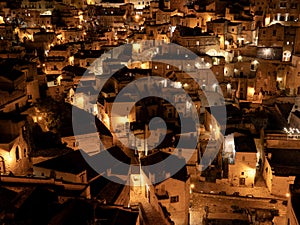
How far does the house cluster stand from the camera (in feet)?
55.5

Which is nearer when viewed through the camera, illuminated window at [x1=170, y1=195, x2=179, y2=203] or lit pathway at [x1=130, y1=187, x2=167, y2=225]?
lit pathway at [x1=130, y1=187, x2=167, y2=225]

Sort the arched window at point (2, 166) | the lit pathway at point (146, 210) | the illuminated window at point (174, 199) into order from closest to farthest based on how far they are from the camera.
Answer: the lit pathway at point (146, 210) → the illuminated window at point (174, 199) → the arched window at point (2, 166)

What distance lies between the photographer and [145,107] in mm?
26828

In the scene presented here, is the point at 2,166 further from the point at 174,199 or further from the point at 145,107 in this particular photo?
the point at 145,107

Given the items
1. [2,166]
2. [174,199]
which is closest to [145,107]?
[174,199]

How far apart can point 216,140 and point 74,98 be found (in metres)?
10.7

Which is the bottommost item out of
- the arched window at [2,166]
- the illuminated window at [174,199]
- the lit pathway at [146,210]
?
the lit pathway at [146,210]

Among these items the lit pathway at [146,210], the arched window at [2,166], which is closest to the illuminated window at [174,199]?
the lit pathway at [146,210]

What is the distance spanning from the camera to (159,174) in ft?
57.3

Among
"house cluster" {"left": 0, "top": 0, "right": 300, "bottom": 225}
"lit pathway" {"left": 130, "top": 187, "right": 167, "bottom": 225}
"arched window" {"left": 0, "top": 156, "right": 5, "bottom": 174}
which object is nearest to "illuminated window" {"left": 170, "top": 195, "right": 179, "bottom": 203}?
"house cluster" {"left": 0, "top": 0, "right": 300, "bottom": 225}

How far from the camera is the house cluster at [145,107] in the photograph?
1692cm

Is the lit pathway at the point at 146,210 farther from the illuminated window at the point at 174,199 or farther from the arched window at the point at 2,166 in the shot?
the arched window at the point at 2,166

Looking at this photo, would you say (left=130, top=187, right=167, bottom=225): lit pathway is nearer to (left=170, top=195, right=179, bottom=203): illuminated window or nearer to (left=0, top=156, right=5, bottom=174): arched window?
(left=170, top=195, right=179, bottom=203): illuminated window

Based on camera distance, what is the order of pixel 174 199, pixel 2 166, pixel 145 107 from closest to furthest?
pixel 174 199 → pixel 2 166 → pixel 145 107
